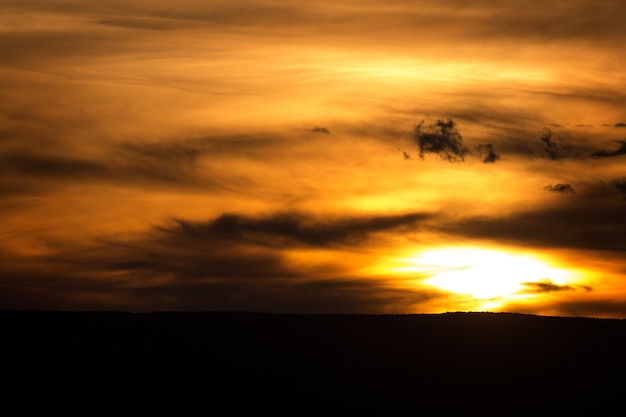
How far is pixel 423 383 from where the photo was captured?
28922 mm

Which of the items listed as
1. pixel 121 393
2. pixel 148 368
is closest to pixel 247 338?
pixel 148 368

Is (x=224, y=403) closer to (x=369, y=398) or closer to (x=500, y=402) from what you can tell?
(x=369, y=398)

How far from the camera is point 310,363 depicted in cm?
2975

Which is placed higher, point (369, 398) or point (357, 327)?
point (357, 327)

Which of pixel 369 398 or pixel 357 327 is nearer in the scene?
pixel 369 398

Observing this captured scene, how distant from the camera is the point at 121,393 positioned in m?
26.1

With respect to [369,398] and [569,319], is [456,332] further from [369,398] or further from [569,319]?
[369,398]

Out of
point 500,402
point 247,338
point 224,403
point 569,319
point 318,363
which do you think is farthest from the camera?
point 569,319

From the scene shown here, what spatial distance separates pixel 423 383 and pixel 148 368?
792cm

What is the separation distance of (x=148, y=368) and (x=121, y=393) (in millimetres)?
2397

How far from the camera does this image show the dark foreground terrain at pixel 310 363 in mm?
26359

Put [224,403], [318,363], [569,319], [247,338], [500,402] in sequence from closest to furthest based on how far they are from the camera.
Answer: [224,403], [500,402], [318,363], [247,338], [569,319]

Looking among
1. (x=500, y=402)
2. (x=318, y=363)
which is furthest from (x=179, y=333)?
(x=500, y=402)

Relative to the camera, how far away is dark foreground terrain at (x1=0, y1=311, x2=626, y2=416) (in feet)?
86.5
